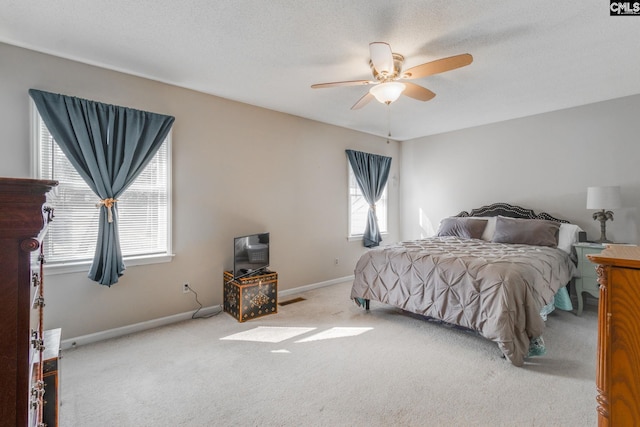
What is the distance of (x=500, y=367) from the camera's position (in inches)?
93.0

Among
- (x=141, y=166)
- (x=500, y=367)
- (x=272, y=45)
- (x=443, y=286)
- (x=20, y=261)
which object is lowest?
(x=500, y=367)

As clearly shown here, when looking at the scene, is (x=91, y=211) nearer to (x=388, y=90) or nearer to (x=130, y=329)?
(x=130, y=329)

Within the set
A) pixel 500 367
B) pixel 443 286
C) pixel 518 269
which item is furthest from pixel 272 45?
pixel 500 367

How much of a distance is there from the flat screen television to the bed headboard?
339cm

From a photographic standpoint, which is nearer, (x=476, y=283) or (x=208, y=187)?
(x=476, y=283)

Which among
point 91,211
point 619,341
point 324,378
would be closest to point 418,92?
point 619,341

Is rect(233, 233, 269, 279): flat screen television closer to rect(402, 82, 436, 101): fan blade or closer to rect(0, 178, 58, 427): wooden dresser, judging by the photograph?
rect(402, 82, 436, 101): fan blade

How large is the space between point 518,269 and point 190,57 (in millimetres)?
3394

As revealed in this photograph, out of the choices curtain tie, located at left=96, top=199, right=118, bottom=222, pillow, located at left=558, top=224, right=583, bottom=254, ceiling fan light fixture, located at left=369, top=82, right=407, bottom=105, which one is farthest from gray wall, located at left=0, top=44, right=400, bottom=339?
pillow, located at left=558, top=224, right=583, bottom=254

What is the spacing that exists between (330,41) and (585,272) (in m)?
3.74

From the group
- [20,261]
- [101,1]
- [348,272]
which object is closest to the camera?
[20,261]

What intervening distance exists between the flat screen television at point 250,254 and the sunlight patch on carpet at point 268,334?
670mm

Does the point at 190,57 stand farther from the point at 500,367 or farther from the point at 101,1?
the point at 500,367

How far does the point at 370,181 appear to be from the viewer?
210 inches
